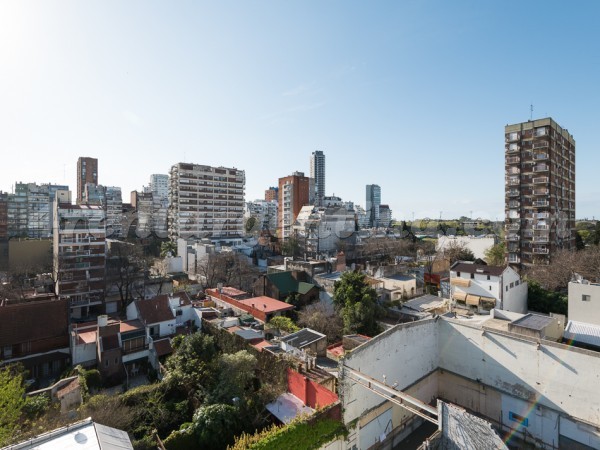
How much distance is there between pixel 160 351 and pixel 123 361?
2.09 metres

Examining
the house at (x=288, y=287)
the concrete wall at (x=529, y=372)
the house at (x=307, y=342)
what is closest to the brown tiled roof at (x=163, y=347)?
the house at (x=307, y=342)

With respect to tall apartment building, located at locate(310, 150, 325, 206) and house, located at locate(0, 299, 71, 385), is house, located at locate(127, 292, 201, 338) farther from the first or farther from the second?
tall apartment building, located at locate(310, 150, 325, 206)

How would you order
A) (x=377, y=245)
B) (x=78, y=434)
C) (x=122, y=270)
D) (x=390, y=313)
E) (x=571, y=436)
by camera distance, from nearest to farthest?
(x=78, y=434) < (x=571, y=436) < (x=390, y=313) < (x=122, y=270) < (x=377, y=245)

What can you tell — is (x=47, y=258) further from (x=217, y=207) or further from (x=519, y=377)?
(x=519, y=377)

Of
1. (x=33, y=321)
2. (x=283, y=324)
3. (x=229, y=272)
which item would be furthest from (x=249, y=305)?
(x=33, y=321)

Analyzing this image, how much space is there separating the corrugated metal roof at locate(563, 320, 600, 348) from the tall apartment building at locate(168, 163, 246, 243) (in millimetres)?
43528

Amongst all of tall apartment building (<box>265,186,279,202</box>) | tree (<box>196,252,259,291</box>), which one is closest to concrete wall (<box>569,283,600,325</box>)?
tree (<box>196,252,259,291</box>)

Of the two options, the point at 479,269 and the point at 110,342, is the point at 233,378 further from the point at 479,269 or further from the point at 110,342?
the point at 479,269

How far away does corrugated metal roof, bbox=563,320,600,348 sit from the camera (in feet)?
63.4

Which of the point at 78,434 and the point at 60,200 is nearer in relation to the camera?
the point at 78,434

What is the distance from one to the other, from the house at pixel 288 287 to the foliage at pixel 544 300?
60.3 feet

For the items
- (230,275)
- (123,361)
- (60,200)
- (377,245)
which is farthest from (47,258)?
(377,245)

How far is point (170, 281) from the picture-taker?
1439 inches

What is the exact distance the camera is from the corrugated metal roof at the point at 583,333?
63.4 ft
